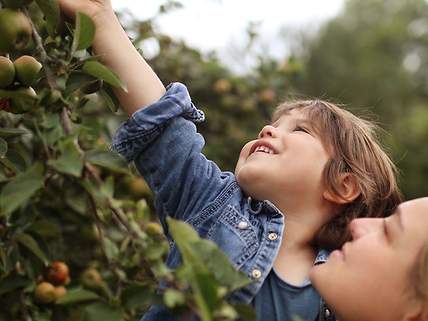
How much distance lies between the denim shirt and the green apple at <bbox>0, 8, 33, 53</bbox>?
0.73 ft

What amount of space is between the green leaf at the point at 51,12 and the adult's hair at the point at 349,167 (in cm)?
50

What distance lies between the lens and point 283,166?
137cm

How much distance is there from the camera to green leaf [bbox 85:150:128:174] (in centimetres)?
108

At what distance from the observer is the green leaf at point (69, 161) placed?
3.26 ft

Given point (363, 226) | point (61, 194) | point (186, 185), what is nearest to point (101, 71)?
point (186, 185)

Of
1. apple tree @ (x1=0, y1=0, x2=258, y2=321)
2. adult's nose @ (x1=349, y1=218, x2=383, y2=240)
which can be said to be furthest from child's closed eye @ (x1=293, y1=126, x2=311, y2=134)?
apple tree @ (x1=0, y1=0, x2=258, y2=321)

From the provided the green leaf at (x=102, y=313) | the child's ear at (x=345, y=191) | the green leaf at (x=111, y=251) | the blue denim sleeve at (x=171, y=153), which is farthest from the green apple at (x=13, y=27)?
the child's ear at (x=345, y=191)

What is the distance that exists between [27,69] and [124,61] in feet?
0.55

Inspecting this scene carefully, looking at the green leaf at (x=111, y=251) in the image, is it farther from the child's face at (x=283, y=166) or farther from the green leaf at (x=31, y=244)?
the child's face at (x=283, y=166)

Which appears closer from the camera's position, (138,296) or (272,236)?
(138,296)

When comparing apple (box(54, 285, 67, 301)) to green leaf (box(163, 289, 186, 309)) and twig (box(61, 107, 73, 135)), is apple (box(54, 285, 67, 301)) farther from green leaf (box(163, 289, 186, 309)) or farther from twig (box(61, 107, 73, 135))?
green leaf (box(163, 289, 186, 309))

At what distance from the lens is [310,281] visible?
1298 millimetres

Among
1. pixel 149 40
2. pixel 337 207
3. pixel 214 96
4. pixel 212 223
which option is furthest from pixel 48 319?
pixel 214 96

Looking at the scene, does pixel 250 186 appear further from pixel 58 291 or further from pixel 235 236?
pixel 58 291
